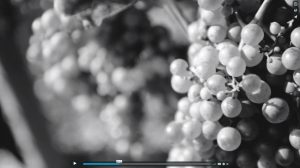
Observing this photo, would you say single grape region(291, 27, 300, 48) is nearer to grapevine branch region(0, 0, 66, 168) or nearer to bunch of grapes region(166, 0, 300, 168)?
bunch of grapes region(166, 0, 300, 168)

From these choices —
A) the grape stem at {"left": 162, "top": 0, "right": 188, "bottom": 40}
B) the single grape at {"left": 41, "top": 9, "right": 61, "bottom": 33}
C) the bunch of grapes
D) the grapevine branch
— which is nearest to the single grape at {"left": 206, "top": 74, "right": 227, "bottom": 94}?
the bunch of grapes

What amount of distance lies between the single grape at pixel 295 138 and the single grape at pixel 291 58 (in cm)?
6

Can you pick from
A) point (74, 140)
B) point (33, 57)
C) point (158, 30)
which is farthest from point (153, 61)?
point (74, 140)

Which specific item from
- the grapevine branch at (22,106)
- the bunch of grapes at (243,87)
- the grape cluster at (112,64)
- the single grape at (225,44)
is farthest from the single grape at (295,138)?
the grapevine branch at (22,106)

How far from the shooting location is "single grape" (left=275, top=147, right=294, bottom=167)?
0.41 meters

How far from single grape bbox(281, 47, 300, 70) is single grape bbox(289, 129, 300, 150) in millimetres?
63

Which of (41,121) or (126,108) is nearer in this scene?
(126,108)

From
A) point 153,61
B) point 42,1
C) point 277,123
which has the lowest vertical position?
point 277,123

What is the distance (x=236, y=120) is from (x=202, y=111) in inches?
1.7

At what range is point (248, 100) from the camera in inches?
16.5

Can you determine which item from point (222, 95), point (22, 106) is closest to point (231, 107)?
point (222, 95)

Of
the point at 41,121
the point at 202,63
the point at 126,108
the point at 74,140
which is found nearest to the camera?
the point at 202,63

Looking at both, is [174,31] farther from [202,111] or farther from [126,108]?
[202,111]

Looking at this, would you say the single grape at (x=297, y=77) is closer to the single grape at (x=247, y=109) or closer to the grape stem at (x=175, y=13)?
the single grape at (x=247, y=109)
